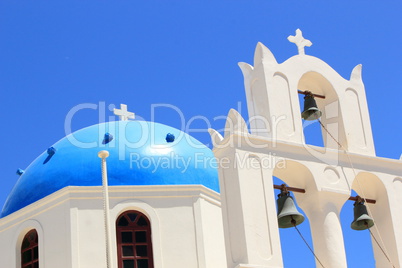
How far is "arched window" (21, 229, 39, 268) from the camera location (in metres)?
15.6

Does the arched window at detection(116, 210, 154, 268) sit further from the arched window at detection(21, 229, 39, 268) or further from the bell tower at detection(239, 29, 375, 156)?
the bell tower at detection(239, 29, 375, 156)

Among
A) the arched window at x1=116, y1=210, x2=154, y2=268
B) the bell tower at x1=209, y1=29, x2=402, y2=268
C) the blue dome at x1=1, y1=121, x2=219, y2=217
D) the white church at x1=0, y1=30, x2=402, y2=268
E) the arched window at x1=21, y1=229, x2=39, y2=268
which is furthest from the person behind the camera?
the blue dome at x1=1, y1=121, x2=219, y2=217

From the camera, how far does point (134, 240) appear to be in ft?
50.7

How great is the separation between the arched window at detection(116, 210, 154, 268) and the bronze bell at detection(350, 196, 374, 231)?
3.87 m

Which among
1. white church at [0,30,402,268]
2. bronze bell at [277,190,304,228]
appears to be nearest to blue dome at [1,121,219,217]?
white church at [0,30,402,268]

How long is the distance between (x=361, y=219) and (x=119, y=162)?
16.2 feet

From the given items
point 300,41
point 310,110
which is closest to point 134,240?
point 310,110

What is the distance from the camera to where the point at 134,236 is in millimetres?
15477

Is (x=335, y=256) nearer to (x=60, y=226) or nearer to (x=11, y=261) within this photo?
(x=60, y=226)

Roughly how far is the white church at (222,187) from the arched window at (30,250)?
3 centimetres

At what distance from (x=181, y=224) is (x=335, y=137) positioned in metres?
3.41

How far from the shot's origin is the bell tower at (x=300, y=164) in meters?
12.0

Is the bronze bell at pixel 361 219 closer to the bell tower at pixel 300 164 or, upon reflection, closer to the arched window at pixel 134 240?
the bell tower at pixel 300 164

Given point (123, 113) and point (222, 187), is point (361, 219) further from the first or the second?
point (123, 113)
